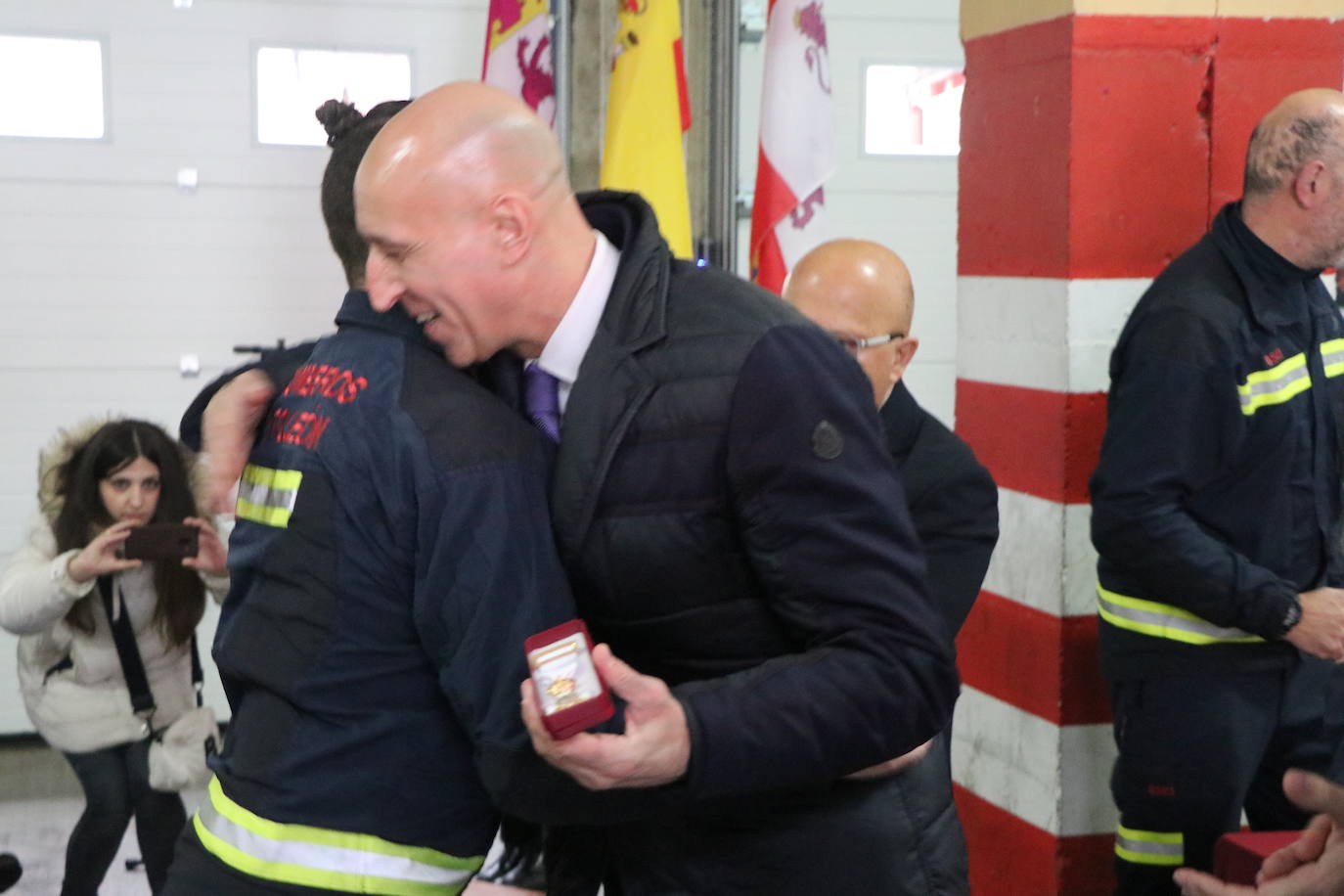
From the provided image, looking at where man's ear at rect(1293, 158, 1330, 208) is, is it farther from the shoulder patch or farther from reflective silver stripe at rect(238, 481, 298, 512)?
reflective silver stripe at rect(238, 481, 298, 512)

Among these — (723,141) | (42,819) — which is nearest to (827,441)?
(723,141)

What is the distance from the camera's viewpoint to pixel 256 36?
537cm

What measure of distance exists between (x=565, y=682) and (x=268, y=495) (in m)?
0.50

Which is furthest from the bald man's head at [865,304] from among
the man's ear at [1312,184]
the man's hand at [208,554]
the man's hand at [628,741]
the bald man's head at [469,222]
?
the man's hand at [208,554]

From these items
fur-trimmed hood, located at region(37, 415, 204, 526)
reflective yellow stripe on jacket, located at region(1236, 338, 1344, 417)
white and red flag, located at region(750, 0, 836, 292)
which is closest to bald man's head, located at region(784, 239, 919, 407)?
reflective yellow stripe on jacket, located at region(1236, 338, 1344, 417)

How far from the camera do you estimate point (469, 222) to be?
5.17 ft

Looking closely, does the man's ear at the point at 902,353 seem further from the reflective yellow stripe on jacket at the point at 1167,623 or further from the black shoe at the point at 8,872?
the black shoe at the point at 8,872

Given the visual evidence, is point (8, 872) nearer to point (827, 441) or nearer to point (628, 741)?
point (628, 741)

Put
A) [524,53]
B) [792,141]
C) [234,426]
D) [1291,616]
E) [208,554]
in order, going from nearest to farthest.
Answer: [234,426], [1291,616], [208,554], [792,141], [524,53]

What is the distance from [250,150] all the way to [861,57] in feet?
7.66

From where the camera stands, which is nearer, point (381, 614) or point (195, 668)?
point (381, 614)

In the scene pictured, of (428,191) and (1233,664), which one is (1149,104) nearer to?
(1233,664)

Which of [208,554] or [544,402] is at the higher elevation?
[544,402]

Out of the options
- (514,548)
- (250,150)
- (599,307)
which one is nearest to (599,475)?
(514,548)
